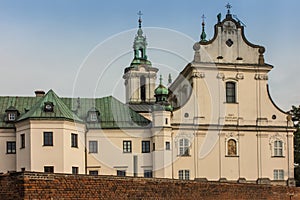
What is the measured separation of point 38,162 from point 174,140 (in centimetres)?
1036

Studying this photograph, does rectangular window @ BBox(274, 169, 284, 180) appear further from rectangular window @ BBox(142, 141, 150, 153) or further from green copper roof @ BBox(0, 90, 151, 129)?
green copper roof @ BBox(0, 90, 151, 129)

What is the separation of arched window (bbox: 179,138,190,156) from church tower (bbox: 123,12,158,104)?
11.6 m

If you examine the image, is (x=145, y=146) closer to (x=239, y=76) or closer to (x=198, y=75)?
(x=198, y=75)

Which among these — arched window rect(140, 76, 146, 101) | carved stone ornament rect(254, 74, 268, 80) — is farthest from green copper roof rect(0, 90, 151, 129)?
arched window rect(140, 76, 146, 101)

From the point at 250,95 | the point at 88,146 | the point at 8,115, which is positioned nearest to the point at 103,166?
the point at 88,146

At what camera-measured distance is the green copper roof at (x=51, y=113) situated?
39531mm

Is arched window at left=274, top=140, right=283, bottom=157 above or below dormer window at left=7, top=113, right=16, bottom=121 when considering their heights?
below

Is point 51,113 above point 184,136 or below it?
above

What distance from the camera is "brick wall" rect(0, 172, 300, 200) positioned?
16688 mm

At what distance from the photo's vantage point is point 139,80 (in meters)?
58.2

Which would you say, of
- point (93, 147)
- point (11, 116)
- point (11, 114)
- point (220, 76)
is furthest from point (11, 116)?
point (220, 76)

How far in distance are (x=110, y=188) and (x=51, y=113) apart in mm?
21152

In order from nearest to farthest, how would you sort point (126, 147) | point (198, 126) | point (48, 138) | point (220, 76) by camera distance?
point (48, 138) < point (126, 147) < point (198, 126) < point (220, 76)

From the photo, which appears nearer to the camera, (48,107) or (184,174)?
(48,107)
